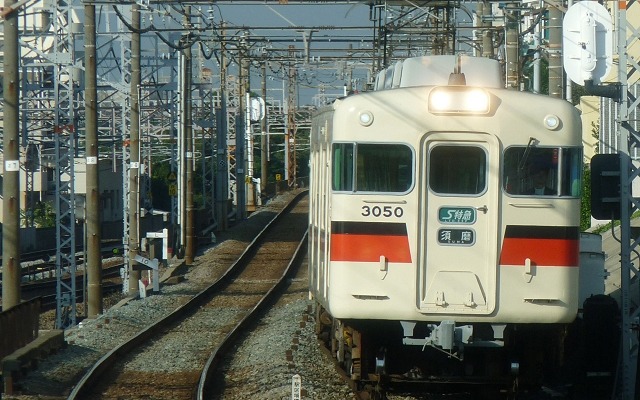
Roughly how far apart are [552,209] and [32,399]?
5557 millimetres

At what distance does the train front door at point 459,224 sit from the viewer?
30.2 ft

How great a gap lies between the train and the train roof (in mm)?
1258

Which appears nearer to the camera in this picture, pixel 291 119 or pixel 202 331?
pixel 202 331

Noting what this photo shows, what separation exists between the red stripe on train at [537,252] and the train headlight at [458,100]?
3.77 ft

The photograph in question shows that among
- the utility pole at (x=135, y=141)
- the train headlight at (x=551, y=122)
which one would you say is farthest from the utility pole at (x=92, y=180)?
the train headlight at (x=551, y=122)

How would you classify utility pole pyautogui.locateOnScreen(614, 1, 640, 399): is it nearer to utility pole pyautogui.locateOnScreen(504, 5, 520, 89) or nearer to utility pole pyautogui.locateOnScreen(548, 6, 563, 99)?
utility pole pyautogui.locateOnScreen(548, 6, 563, 99)

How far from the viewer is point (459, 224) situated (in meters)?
9.27

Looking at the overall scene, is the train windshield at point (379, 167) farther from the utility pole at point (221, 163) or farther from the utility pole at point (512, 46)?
the utility pole at point (221, 163)

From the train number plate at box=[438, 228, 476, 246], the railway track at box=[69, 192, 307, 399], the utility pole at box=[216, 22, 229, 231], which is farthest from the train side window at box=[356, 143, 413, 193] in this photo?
the utility pole at box=[216, 22, 229, 231]

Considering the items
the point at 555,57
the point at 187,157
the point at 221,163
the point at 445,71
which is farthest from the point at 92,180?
the point at 221,163

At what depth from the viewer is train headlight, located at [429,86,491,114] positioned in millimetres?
9234

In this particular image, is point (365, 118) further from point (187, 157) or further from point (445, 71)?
point (187, 157)

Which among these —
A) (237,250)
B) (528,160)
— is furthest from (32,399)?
(237,250)

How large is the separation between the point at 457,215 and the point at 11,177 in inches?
310
